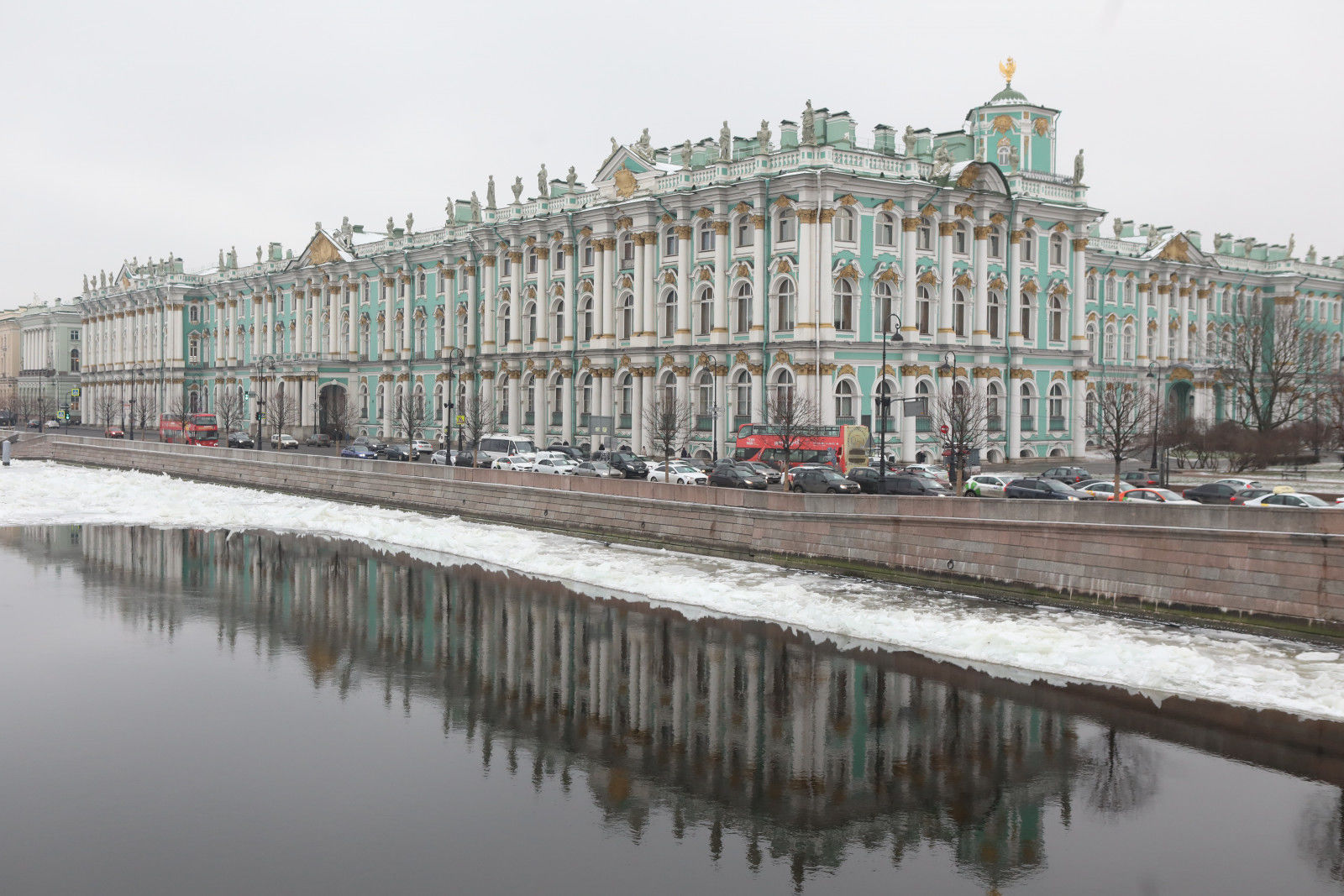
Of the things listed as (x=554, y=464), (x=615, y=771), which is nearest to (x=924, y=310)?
(x=554, y=464)

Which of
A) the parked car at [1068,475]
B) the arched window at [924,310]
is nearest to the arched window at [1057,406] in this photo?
the arched window at [924,310]

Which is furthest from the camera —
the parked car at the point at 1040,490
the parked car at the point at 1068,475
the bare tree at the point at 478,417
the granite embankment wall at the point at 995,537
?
the bare tree at the point at 478,417

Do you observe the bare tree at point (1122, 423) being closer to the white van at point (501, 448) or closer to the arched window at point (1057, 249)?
the arched window at point (1057, 249)

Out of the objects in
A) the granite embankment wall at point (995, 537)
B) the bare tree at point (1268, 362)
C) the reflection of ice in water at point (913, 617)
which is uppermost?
the bare tree at point (1268, 362)

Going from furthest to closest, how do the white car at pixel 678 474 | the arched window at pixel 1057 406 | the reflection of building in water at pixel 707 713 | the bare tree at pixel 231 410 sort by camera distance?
1. the bare tree at pixel 231 410
2. the arched window at pixel 1057 406
3. the white car at pixel 678 474
4. the reflection of building in water at pixel 707 713

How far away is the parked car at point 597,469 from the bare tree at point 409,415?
69.8ft

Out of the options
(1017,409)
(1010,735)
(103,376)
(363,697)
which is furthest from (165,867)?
(103,376)

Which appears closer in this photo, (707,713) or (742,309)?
(707,713)

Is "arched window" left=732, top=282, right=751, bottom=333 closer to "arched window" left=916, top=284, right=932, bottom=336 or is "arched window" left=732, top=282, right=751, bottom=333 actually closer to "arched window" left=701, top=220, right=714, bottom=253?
"arched window" left=701, top=220, right=714, bottom=253

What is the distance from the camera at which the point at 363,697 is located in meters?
20.0

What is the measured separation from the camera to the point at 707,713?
18812 mm

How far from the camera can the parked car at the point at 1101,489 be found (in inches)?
1385

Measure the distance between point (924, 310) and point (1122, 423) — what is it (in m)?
14.7

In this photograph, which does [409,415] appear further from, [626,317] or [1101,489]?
[1101,489]
